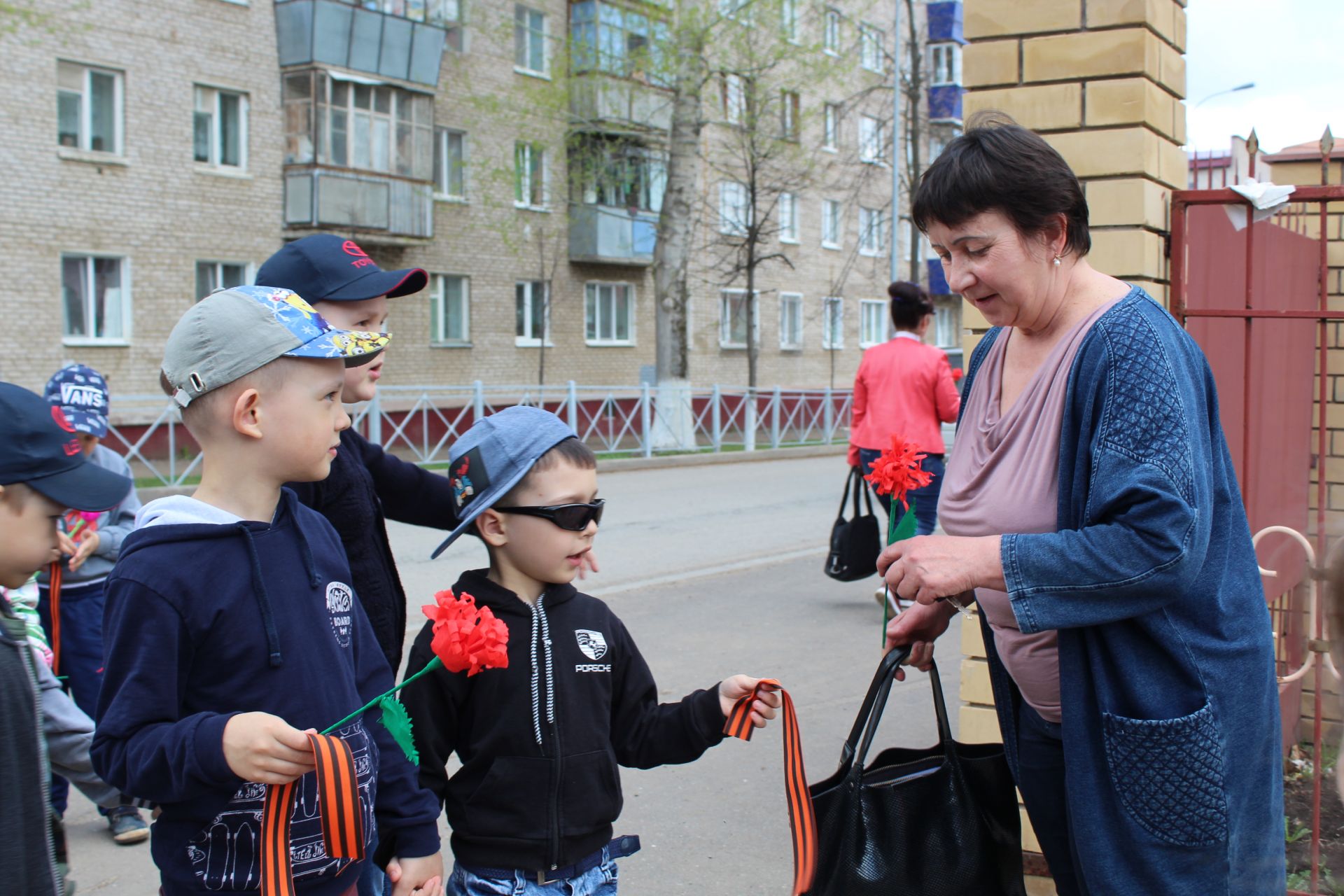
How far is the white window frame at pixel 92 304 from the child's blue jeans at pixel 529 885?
63.0 ft

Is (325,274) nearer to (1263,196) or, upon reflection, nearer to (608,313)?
(1263,196)

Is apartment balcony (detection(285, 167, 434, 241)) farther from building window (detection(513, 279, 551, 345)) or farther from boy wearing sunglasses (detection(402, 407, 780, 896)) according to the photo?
boy wearing sunglasses (detection(402, 407, 780, 896))

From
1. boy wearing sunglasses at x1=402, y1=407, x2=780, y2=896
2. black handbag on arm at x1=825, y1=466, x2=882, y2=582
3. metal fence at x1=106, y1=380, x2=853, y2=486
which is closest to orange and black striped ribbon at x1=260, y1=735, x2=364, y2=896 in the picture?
boy wearing sunglasses at x1=402, y1=407, x2=780, y2=896

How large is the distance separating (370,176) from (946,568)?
72.8 feet

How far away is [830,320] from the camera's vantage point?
1423 inches

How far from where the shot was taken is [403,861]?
229 centimetres

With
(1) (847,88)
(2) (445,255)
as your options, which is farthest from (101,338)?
(1) (847,88)

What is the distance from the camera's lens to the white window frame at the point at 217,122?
21.0m

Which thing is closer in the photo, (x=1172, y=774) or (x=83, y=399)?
(x=1172, y=774)

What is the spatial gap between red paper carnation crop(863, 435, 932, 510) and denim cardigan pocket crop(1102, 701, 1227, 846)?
0.75 meters

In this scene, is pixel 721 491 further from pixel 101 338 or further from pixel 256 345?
pixel 256 345

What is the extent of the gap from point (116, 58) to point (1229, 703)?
835 inches

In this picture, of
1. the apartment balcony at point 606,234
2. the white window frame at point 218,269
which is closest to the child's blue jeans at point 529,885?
the white window frame at point 218,269

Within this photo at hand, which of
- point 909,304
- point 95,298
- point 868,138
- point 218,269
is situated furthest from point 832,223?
point 909,304
